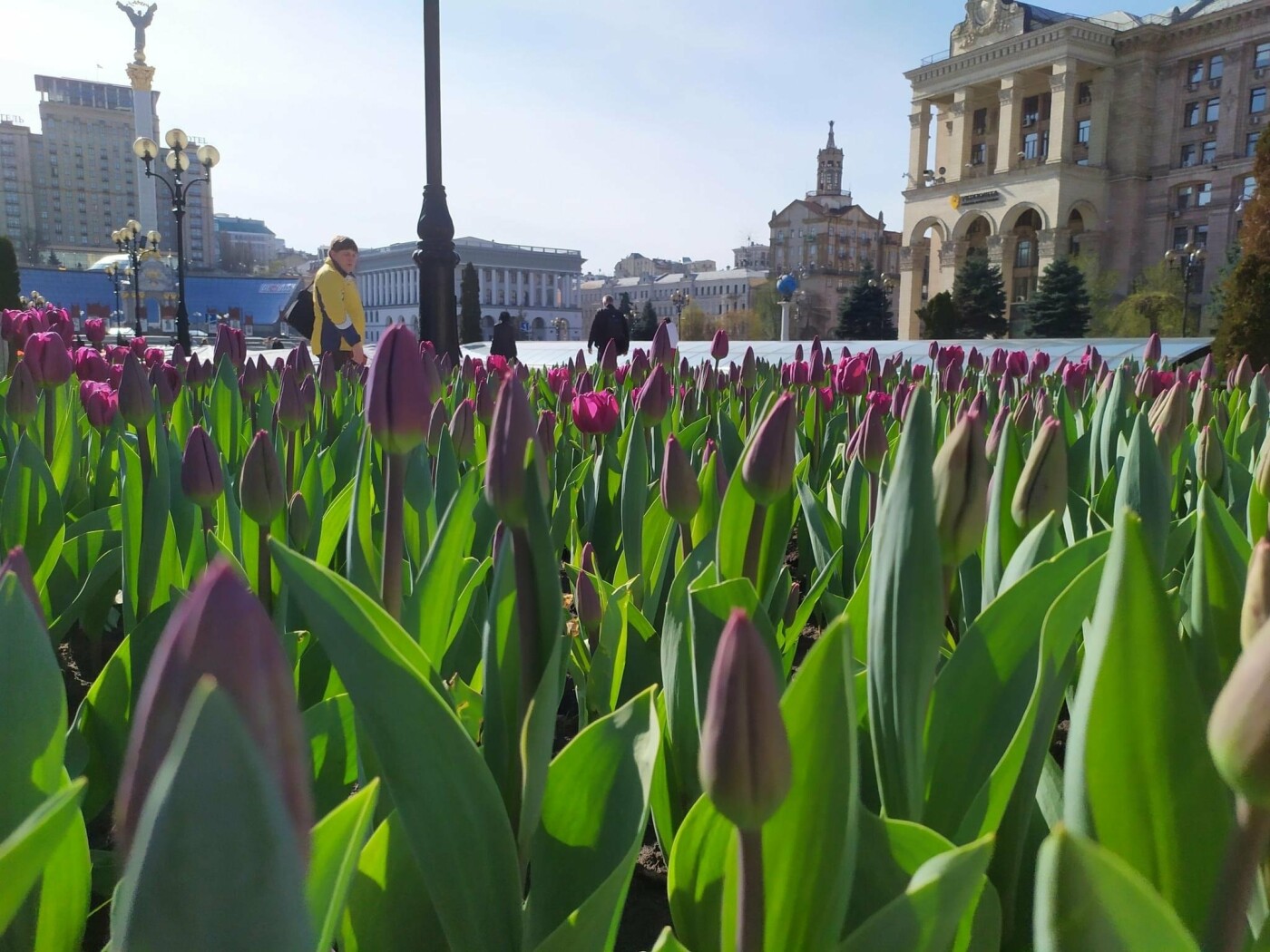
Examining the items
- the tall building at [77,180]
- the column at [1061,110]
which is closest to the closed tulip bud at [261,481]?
the column at [1061,110]

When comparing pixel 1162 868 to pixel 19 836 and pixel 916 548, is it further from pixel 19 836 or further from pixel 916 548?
pixel 19 836

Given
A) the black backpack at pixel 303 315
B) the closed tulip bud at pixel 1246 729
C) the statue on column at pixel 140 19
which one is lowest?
the closed tulip bud at pixel 1246 729

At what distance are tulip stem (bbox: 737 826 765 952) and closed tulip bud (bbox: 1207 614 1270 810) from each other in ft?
0.51

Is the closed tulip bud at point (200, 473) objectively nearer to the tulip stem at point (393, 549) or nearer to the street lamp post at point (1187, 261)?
the tulip stem at point (393, 549)

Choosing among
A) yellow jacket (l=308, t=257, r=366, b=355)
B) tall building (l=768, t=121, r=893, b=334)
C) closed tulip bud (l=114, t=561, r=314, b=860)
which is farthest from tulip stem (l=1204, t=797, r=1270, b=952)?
tall building (l=768, t=121, r=893, b=334)

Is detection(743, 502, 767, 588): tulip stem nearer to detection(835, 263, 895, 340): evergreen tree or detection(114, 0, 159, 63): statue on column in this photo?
detection(835, 263, 895, 340): evergreen tree

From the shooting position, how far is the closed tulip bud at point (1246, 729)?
29 centimetres

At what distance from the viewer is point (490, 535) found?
42.0 inches

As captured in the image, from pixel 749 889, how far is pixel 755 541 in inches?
20.5

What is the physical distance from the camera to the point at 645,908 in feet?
2.54

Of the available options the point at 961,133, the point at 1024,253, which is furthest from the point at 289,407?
the point at 961,133

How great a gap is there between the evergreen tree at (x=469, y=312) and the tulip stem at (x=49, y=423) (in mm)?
23579

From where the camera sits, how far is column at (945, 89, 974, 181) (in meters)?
45.9

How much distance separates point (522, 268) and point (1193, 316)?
5731 cm
